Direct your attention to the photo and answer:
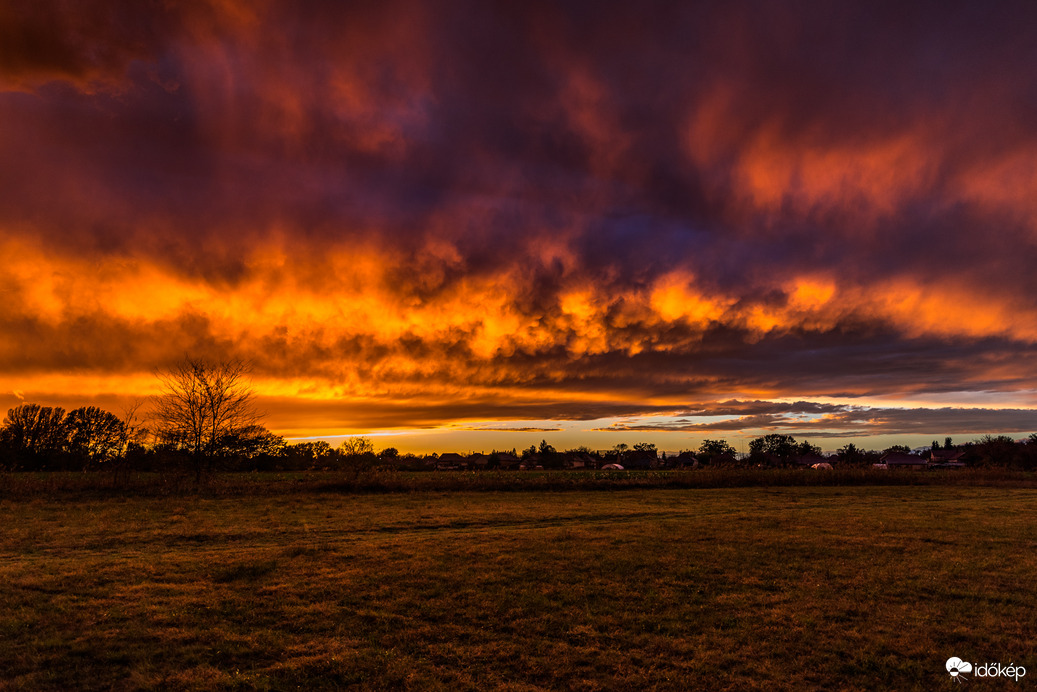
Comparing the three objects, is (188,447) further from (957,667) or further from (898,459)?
(898,459)

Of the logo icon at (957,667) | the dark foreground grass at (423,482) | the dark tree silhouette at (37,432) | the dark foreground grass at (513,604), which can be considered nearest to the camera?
the logo icon at (957,667)

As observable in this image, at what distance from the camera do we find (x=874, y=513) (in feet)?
84.4

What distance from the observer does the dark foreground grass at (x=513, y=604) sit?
27.5 feet

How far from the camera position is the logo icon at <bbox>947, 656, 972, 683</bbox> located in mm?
8102

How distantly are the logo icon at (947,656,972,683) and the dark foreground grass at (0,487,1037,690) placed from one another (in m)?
0.15

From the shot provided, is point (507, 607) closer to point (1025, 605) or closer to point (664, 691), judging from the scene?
point (664, 691)

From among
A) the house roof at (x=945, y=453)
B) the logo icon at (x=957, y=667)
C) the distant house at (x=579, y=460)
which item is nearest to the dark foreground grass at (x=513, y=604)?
the logo icon at (x=957, y=667)

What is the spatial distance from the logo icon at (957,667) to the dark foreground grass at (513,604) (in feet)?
0.51

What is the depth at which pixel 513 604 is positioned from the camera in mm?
11484

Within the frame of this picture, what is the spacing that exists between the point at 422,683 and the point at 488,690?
1130 millimetres

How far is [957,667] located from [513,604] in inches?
330

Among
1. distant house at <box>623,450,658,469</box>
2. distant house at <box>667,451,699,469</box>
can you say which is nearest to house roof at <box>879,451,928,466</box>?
Answer: distant house at <box>667,451,699,469</box>

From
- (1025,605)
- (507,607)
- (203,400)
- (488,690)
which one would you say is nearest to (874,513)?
(1025,605)

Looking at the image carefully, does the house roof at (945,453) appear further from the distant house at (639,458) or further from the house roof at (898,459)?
the distant house at (639,458)
